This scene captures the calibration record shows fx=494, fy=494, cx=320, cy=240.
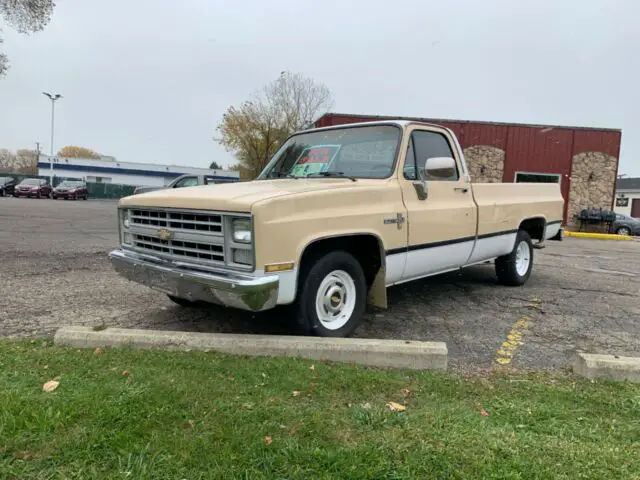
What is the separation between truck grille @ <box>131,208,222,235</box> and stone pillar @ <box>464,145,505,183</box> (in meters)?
20.4

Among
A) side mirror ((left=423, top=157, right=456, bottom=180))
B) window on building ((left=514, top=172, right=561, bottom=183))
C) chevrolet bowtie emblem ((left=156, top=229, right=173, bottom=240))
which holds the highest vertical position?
window on building ((left=514, top=172, right=561, bottom=183))

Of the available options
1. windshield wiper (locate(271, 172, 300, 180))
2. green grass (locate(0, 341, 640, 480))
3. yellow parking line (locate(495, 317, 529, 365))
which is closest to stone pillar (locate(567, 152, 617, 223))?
yellow parking line (locate(495, 317, 529, 365))

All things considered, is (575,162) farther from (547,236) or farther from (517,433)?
(517,433)

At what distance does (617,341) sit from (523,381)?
1696 millimetres

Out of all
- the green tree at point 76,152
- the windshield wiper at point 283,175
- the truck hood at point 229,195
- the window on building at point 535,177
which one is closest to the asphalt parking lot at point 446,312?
the truck hood at point 229,195

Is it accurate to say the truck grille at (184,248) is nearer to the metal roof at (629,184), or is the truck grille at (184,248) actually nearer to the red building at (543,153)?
the red building at (543,153)

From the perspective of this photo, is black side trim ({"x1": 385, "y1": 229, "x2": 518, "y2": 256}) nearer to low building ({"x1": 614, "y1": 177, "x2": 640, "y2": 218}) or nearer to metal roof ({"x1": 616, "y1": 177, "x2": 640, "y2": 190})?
low building ({"x1": 614, "y1": 177, "x2": 640, "y2": 218})

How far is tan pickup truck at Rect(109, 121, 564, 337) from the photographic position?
11.7 ft

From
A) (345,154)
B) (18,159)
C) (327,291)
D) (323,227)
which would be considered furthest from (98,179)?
(323,227)

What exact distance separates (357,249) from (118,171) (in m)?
67.2

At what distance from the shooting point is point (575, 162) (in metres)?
22.8

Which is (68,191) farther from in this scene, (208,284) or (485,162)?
(208,284)

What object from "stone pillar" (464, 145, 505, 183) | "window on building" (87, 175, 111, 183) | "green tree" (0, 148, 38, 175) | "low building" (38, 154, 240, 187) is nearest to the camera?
"stone pillar" (464, 145, 505, 183)

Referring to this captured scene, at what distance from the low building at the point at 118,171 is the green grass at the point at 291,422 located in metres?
59.5
